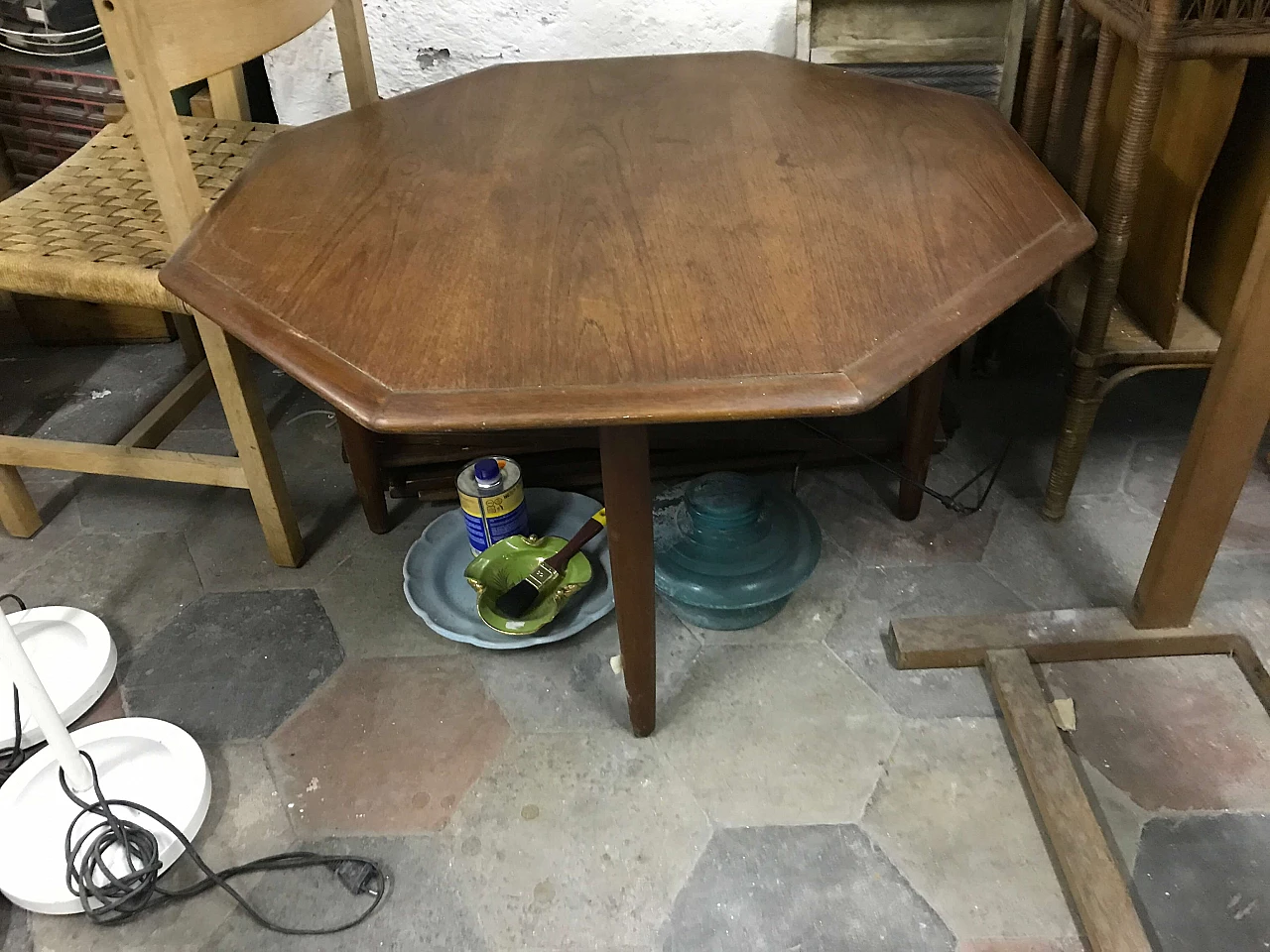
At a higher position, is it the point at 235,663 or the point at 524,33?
the point at 524,33

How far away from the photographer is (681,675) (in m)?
1.49

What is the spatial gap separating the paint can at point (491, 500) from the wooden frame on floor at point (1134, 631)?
655 millimetres

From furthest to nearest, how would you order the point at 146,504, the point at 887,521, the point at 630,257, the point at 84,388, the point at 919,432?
1. the point at 84,388
2. the point at 146,504
3. the point at 887,521
4. the point at 919,432
5. the point at 630,257

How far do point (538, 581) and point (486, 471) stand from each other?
21 cm

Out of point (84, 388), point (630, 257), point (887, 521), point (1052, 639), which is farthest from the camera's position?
point (84, 388)

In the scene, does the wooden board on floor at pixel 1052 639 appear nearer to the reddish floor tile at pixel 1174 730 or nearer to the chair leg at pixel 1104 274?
the reddish floor tile at pixel 1174 730

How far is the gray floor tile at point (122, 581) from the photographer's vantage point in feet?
5.37

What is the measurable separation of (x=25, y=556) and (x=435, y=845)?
3.56 ft

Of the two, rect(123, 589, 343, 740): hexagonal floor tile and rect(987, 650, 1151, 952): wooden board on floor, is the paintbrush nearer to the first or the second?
rect(123, 589, 343, 740): hexagonal floor tile

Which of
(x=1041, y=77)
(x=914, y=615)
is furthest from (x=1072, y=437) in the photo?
(x=1041, y=77)

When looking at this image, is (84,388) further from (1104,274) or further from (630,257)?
(1104,274)

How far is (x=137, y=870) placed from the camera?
1.22 meters

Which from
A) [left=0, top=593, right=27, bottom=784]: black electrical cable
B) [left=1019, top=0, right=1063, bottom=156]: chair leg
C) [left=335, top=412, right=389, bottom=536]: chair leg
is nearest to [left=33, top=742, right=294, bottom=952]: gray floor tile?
[left=0, top=593, right=27, bottom=784]: black electrical cable

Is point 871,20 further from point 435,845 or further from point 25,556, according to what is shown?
point 25,556
